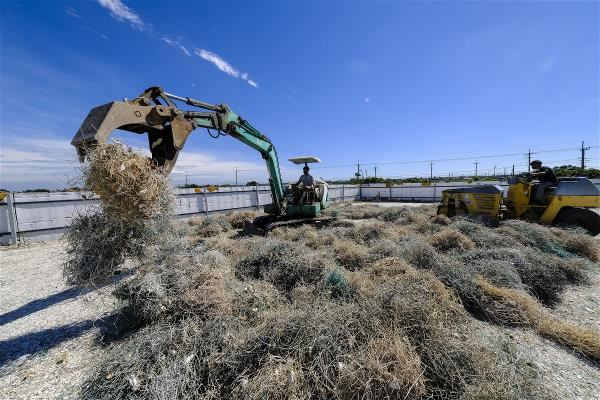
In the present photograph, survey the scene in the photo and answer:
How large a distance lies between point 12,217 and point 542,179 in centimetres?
1714

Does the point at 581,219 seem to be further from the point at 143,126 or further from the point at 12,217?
the point at 12,217

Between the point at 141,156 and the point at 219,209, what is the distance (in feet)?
39.5

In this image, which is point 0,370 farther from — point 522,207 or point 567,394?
point 522,207

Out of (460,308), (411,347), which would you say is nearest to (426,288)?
(460,308)

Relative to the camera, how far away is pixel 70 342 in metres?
3.54

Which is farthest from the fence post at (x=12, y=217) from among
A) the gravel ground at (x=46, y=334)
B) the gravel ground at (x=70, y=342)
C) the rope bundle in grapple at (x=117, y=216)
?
the rope bundle in grapple at (x=117, y=216)

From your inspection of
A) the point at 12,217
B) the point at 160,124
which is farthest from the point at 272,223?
the point at 12,217

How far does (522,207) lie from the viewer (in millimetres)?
8992

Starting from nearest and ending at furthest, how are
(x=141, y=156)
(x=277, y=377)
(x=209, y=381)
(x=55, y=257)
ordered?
(x=277, y=377) → (x=209, y=381) → (x=141, y=156) → (x=55, y=257)

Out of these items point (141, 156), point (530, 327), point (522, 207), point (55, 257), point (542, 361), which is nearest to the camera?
point (542, 361)

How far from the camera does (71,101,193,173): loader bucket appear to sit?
128 inches

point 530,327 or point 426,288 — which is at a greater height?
point 426,288

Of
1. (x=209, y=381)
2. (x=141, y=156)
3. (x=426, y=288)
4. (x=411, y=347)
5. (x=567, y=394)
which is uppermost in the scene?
(x=141, y=156)

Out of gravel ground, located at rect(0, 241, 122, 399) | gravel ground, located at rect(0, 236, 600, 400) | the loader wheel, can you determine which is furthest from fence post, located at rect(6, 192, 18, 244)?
the loader wheel
